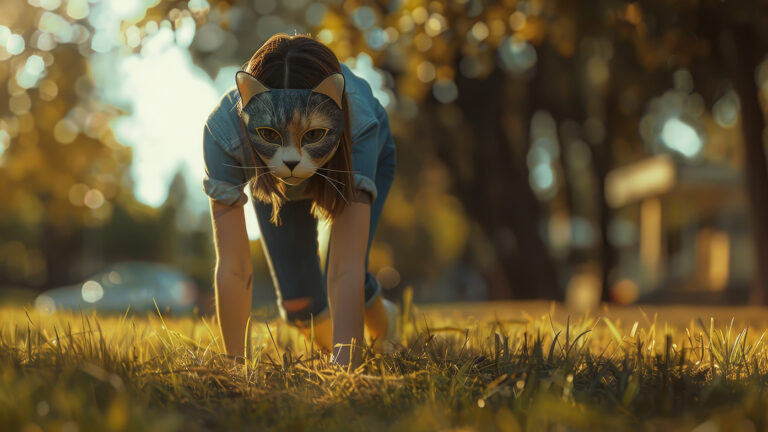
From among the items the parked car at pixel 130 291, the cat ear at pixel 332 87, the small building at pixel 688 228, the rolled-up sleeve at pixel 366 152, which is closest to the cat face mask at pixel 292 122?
the cat ear at pixel 332 87

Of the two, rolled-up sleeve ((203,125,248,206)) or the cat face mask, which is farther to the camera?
rolled-up sleeve ((203,125,248,206))

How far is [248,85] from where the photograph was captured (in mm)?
2438

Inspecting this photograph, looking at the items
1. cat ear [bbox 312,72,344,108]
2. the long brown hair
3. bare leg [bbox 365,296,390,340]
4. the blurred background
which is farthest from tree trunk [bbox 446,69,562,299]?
cat ear [bbox 312,72,344,108]

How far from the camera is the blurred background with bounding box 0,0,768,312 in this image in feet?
18.5

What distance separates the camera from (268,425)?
1.91 meters

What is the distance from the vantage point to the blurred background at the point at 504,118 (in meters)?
5.63

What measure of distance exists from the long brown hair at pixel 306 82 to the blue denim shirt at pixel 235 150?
0.08m

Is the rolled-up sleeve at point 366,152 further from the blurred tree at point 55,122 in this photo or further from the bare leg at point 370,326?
the blurred tree at point 55,122

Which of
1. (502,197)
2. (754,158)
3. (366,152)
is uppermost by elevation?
(754,158)

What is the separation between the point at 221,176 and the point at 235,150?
13cm

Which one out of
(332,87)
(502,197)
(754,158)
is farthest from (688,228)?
(332,87)

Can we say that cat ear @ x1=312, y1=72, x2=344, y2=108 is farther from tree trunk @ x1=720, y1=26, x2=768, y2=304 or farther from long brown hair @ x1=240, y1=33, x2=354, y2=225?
tree trunk @ x1=720, y1=26, x2=768, y2=304

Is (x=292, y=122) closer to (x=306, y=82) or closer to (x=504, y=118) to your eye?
(x=306, y=82)

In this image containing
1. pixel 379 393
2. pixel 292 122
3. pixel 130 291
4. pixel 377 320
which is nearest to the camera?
pixel 379 393
